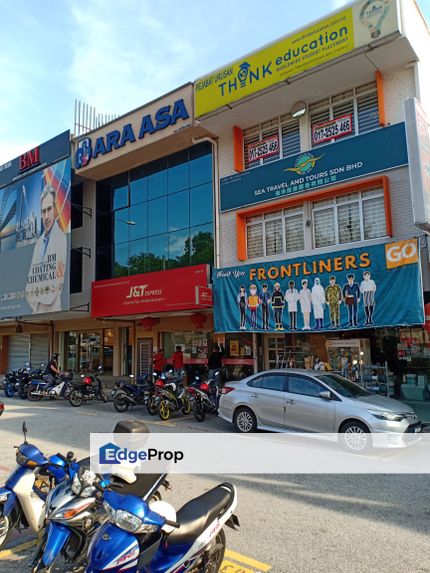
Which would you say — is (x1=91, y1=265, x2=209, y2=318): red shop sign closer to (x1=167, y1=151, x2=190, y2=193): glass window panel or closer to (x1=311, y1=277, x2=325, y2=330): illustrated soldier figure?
(x1=167, y1=151, x2=190, y2=193): glass window panel

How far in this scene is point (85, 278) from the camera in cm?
2259

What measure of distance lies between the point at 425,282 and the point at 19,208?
19.7 m

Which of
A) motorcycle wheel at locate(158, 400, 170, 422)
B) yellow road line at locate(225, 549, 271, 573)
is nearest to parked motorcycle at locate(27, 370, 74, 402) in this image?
motorcycle wheel at locate(158, 400, 170, 422)

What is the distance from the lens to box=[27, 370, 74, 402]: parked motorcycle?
16500 millimetres

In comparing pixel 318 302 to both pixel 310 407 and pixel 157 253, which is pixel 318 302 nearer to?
pixel 310 407

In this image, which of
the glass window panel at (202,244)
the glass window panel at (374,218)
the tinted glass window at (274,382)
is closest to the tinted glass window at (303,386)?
the tinted glass window at (274,382)

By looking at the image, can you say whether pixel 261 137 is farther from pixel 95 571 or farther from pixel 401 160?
pixel 95 571

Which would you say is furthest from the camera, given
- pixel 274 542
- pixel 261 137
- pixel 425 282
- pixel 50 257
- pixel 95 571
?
pixel 50 257

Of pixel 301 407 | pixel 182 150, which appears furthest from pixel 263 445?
pixel 182 150

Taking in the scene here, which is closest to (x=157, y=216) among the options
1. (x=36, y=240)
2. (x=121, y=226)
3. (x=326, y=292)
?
(x=121, y=226)

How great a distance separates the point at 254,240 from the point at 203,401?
6680 millimetres

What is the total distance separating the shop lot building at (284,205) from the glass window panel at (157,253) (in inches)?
2.6

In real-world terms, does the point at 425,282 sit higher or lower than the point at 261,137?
lower

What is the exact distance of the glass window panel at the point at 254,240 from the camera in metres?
16.4
